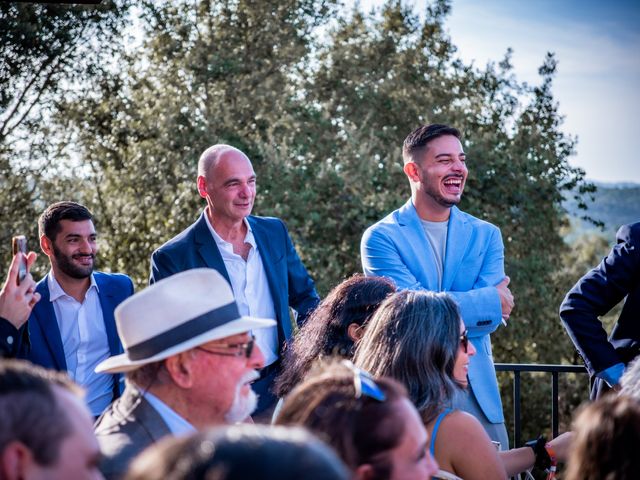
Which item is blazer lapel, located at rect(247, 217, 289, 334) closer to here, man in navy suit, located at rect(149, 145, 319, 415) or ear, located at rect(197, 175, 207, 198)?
man in navy suit, located at rect(149, 145, 319, 415)

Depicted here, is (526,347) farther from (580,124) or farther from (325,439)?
(325,439)

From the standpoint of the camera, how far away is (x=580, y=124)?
33.8 feet

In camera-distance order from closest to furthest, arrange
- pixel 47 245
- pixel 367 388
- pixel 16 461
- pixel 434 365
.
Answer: pixel 16 461 → pixel 367 388 → pixel 434 365 → pixel 47 245

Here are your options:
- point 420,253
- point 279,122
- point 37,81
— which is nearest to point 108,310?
point 420,253

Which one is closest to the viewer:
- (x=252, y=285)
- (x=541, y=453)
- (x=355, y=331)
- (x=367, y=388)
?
(x=367, y=388)

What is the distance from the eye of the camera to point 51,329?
417cm

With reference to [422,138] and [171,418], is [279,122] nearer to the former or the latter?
[422,138]

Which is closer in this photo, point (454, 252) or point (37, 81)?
point (454, 252)

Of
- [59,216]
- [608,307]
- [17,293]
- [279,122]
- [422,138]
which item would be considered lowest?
[608,307]

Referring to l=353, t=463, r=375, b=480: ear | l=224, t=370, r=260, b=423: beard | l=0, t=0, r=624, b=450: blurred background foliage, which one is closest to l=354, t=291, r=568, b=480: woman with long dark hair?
l=224, t=370, r=260, b=423: beard

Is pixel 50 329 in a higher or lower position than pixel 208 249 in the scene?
lower

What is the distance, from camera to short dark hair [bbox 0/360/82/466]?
1345mm

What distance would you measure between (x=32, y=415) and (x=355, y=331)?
6.64 ft

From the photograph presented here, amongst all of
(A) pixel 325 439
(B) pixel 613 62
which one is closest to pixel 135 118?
(B) pixel 613 62
